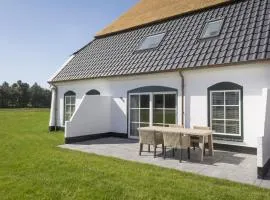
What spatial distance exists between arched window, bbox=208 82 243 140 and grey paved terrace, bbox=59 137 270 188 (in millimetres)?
816

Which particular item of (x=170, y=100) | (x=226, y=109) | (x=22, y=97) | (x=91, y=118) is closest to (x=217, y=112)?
(x=226, y=109)

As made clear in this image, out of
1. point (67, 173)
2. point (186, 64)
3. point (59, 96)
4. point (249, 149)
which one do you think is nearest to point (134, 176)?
point (67, 173)

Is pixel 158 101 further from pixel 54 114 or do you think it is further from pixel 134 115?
pixel 54 114

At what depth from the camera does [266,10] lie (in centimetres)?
999

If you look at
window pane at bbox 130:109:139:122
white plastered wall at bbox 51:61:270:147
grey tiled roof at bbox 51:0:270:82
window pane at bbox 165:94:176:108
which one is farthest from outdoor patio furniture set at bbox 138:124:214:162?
window pane at bbox 130:109:139:122

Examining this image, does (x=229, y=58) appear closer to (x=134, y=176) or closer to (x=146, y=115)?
(x=146, y=115)

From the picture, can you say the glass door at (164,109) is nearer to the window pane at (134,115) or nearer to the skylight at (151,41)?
the window pane at (134,115)

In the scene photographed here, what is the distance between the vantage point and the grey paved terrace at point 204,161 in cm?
642

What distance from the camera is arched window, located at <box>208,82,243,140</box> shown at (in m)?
8.98

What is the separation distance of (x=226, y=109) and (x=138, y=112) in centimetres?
433

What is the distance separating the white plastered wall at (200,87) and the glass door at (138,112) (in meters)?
0.40

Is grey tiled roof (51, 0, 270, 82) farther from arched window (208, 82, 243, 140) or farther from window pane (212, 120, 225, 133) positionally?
window pane (212, 120, 225, 133)

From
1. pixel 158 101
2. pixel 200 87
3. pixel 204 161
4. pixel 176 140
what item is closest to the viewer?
pixel 204 161

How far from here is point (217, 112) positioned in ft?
31.1
